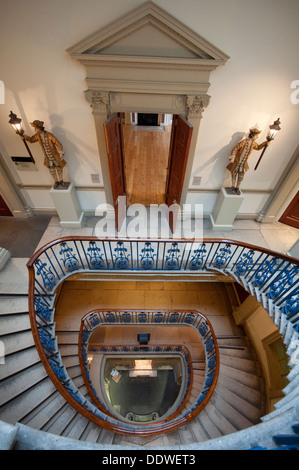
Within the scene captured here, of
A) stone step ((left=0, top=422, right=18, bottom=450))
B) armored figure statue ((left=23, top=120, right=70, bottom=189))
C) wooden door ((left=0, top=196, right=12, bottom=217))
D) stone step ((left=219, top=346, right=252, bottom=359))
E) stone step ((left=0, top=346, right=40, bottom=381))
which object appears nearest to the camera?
stone step ((left=0, top=422, right=18, bottom=450))

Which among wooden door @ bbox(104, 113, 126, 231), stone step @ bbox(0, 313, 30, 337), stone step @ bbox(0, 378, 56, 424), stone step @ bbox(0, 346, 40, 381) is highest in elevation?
wooden door @ bbox(104, 113, 126, 231)

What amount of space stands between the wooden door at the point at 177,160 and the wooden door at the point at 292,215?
2611 mm

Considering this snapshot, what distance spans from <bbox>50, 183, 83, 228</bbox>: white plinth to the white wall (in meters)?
0.36

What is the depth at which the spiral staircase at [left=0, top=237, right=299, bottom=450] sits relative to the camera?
1.82m

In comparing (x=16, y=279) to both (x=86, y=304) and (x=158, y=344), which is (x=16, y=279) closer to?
(x=86, y=304)

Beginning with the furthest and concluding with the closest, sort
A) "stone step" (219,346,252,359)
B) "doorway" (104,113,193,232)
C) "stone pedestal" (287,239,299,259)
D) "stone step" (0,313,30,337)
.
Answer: "stone step" (219,346,252,359) → "stone pedestal" (287,239,299,259) → "doorway" (104,113,193,232) → "stone step" (0,313,30,337)

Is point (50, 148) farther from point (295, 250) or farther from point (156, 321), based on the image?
point (295, 250)

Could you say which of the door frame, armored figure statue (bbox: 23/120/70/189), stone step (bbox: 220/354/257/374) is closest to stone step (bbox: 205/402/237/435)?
stone step (bbox: 220/354/257/374)

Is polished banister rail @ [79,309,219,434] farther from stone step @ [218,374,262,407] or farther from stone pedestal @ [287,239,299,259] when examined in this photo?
stone pedestal @ [287,239,299,259]

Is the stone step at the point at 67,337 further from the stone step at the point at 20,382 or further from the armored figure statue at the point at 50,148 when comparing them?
the armored figure statue at the point at 50,148

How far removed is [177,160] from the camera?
4.39m

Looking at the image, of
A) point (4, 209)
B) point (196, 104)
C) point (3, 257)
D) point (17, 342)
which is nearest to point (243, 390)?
point (17, 342)

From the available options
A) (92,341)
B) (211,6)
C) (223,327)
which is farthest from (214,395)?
(211,6)

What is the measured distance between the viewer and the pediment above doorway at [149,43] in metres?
2.92
